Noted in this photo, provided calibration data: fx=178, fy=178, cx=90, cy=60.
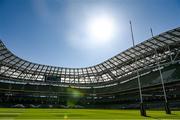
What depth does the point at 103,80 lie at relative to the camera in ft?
240

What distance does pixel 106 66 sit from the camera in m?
62.0

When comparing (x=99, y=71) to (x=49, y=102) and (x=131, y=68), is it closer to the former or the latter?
(x=131, y=68)

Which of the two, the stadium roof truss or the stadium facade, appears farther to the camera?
the stadium facade

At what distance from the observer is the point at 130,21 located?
29188 millimetres

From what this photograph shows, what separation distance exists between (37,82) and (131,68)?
119ft

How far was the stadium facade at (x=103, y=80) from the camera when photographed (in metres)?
46.2

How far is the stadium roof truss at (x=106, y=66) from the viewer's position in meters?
41.4

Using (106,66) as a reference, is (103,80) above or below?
below

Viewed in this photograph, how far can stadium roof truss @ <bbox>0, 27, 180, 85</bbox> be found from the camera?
41375 millimetres

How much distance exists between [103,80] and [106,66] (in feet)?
42.1

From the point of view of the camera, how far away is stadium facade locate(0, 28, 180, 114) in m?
46.2

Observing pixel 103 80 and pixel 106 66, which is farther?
pixel 103 80

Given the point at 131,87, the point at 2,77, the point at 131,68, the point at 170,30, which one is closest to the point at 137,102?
the point at 131,87

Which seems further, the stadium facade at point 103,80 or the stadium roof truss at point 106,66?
the stadium facade at point 103,80
